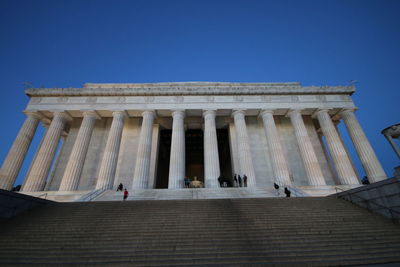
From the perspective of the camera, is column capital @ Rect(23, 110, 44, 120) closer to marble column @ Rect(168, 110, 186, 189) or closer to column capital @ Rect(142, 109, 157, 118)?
column capital @ Rect(142, 109, 157, 118)

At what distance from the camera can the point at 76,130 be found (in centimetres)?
2602

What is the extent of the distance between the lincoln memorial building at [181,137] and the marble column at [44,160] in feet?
0.32

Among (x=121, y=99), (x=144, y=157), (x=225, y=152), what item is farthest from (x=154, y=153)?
(x=225, y=152)

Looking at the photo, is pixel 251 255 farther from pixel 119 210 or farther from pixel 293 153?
pixel 293 153

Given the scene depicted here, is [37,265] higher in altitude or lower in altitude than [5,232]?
lower

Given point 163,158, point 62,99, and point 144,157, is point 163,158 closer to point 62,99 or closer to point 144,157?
point 144,157

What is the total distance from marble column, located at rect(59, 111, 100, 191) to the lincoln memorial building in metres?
0.10

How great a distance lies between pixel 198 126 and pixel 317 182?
17.0 metres

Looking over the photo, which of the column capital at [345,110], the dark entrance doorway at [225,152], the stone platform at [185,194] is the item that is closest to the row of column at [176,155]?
the column capital at [345,110]

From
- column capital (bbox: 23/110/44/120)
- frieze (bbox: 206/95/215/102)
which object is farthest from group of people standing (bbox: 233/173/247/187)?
column capital (bbox: 23/110/44/120)

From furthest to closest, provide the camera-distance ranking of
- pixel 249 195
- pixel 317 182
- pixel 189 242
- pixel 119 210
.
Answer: pixel 317 182, pixel 249 195, pixel 119 210, pixel 189 242

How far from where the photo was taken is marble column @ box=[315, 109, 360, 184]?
20.1 meters

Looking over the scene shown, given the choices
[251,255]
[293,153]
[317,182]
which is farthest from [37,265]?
[293,153]

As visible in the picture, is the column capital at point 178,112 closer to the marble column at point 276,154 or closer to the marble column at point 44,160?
the marble column at point 276,154
